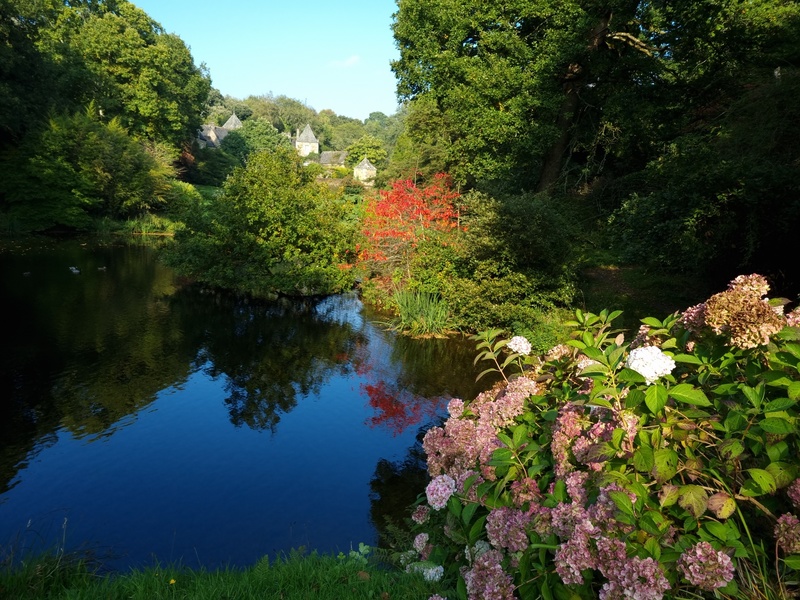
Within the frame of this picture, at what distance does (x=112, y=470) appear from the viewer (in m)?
6.48

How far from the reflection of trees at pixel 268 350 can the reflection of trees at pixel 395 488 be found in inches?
89.4

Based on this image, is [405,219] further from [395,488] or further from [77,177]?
[77,177]

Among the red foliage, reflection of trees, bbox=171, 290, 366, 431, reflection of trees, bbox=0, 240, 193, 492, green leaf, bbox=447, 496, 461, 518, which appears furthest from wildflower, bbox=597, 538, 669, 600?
the red foliage

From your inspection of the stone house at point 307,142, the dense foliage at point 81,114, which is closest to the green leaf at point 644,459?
the dense foliage at point 81,114

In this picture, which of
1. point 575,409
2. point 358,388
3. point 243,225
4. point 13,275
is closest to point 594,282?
point 358,388

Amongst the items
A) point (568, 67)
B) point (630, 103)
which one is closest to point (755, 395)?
point (630, 103)

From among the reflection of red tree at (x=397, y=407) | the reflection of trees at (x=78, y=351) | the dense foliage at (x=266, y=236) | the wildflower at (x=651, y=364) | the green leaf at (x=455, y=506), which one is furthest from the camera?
the dense foliage at (x=266, y=236)

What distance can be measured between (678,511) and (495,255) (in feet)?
30.9

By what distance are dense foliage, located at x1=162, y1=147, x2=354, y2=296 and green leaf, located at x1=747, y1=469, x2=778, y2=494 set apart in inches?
590

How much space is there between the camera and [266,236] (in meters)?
16.2

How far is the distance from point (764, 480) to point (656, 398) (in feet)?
1.50

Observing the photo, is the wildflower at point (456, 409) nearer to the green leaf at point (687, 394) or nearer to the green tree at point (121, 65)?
the green leaf at point (687, 394)

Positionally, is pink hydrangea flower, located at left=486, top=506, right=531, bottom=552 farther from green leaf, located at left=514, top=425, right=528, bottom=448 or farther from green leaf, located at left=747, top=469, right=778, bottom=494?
green leaf, located at left=747, top=469, right=778, bottom=494

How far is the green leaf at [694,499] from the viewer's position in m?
1.94
